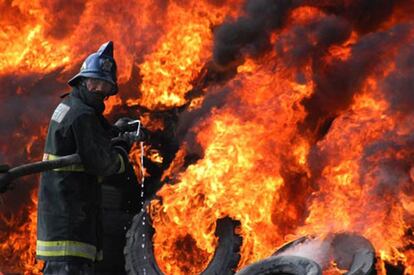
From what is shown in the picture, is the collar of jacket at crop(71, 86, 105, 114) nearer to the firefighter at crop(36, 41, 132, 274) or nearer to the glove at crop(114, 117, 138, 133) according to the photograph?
the firefighter at crop(36, 41, 132, 274)

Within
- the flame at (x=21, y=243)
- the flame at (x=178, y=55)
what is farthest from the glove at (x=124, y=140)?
the flame at (x=21, y=243)

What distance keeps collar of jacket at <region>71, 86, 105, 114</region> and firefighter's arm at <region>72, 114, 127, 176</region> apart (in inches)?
5.5

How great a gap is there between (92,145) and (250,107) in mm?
3643

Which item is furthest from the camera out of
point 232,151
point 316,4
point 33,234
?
point 33,234

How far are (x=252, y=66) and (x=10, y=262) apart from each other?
394 centimetres

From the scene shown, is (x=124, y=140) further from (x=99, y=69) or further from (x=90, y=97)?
(x=99, y=69)

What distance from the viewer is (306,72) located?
8.17 meters

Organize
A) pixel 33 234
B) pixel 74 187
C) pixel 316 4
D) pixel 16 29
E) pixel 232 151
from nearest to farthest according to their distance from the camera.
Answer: pixel 74 187 < pixel 232 151 < pixel 316 4 < pixel 33 234 < pixel 16 29

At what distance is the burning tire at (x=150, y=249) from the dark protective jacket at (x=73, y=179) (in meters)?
2.98

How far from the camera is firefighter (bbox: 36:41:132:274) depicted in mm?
4875

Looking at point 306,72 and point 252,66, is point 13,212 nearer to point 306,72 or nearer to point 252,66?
point 252,66

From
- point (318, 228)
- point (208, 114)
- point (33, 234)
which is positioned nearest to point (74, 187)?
point (318, 228)

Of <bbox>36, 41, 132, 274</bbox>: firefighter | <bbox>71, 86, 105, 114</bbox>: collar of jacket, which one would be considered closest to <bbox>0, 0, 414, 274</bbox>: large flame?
<bbox>36, 41, 132, 274</bbox>: firefighter

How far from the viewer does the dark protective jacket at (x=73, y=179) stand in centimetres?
486
